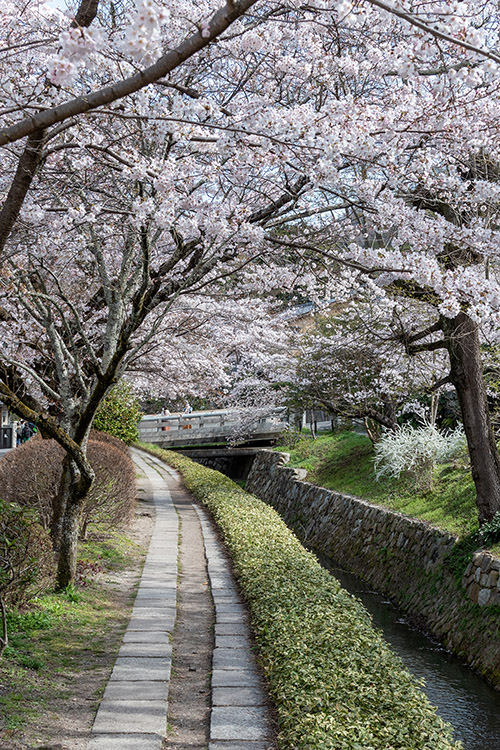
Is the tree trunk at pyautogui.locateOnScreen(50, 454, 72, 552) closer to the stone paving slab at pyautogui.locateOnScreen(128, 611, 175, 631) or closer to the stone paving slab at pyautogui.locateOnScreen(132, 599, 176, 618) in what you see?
the stone paving slab at pyautogui.locateOnScreen(132, 599, 176, 618)

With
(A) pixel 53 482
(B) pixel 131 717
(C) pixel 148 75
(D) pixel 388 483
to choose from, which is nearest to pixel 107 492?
(A) pixel 53 482

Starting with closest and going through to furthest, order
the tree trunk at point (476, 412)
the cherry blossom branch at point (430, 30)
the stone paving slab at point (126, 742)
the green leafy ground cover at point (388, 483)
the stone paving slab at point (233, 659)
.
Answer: the cherry blossom branch at point (430, 30)
the stone paving slab at point (126, 742)
the stone paving slab at point (233, 659)
the tree trunk at point (476, 412)
the green leafy ground cover at point (388, 483)

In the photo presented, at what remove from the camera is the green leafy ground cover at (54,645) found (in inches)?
158

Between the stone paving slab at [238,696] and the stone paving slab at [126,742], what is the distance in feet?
2.12

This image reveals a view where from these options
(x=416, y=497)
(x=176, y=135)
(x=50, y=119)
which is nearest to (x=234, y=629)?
(x=176, y=135)

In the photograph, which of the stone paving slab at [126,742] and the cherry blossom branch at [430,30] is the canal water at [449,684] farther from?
the cherry blossom branch at [430,30]

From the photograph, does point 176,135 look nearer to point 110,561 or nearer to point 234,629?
point 234,629

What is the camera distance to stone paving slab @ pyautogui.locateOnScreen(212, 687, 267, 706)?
13.9ft

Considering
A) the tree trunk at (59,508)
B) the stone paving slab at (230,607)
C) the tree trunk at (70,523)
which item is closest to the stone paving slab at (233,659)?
the stone paving slab at (230,607)

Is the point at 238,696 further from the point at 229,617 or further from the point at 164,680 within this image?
the point at 229,617

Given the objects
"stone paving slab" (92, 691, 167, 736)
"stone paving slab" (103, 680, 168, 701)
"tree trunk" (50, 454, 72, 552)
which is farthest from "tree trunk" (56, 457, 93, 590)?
"stone paving slab" (92, 691, 167, 736)

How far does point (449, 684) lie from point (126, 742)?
13.8 ft

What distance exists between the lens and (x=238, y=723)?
13.0 feet

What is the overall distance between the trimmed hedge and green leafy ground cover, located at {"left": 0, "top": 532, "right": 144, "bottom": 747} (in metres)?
1.26
